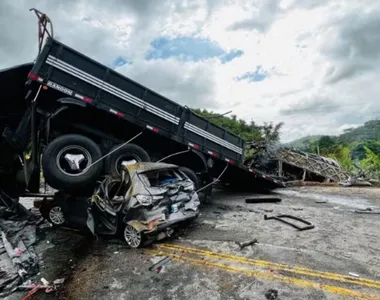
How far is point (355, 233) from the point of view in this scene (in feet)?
19.2

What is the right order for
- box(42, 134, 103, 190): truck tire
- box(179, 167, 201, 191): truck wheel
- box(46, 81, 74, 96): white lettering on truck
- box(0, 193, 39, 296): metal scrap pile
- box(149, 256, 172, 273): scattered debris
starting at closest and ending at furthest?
box(0, 193, 39, 296): metal scrap pile, box(149, 256, 172, 273): scattered debris, box(46, 81, 74, 96): white lettering on truck, box(42, 134, 103, 190): truck tire, box(179, 167, 201, 191): truck wheel

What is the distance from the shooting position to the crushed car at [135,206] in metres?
5.23

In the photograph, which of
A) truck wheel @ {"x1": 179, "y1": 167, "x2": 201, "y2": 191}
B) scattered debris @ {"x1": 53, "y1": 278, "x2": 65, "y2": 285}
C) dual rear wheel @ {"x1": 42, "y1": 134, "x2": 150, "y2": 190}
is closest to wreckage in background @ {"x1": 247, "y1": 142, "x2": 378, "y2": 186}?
truck wheel @ {"x1": 179, "y1": 167, "x2": 201, "y2": 191}

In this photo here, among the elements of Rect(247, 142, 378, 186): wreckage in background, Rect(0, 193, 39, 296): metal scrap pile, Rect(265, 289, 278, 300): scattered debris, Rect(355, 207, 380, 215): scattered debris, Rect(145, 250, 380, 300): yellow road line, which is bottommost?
Rect(0, 193, 39, 296): metal scrap pile

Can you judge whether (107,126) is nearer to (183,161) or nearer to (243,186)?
(183,161)

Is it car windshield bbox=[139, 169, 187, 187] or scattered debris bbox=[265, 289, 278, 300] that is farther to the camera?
car windshield bbox=[139, 169, 187, 187]

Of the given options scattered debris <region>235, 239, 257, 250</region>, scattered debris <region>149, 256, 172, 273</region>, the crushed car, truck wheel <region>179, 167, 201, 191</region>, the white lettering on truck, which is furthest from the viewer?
truck wheel <region>179, 167, 201, 191</region>

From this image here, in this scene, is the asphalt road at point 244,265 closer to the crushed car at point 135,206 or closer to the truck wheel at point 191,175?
the crushed car at point 135,206

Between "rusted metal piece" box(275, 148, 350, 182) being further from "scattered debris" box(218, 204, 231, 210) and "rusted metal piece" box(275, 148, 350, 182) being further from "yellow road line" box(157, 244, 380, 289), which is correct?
"yellow road line" box(157, 244, 380, 289)

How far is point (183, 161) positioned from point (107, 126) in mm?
2598

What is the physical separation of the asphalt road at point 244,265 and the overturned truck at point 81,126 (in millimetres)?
1995

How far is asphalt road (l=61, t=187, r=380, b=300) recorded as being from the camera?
366cm

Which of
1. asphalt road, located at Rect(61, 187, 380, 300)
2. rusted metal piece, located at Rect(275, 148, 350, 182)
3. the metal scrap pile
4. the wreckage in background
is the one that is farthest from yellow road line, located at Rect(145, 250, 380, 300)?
rusted metal piece, located at Rect(275, 148, 350, 182)

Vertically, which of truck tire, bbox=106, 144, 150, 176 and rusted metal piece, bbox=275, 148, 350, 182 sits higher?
rusted metal piece, bbox=275, 148, 350, 182
